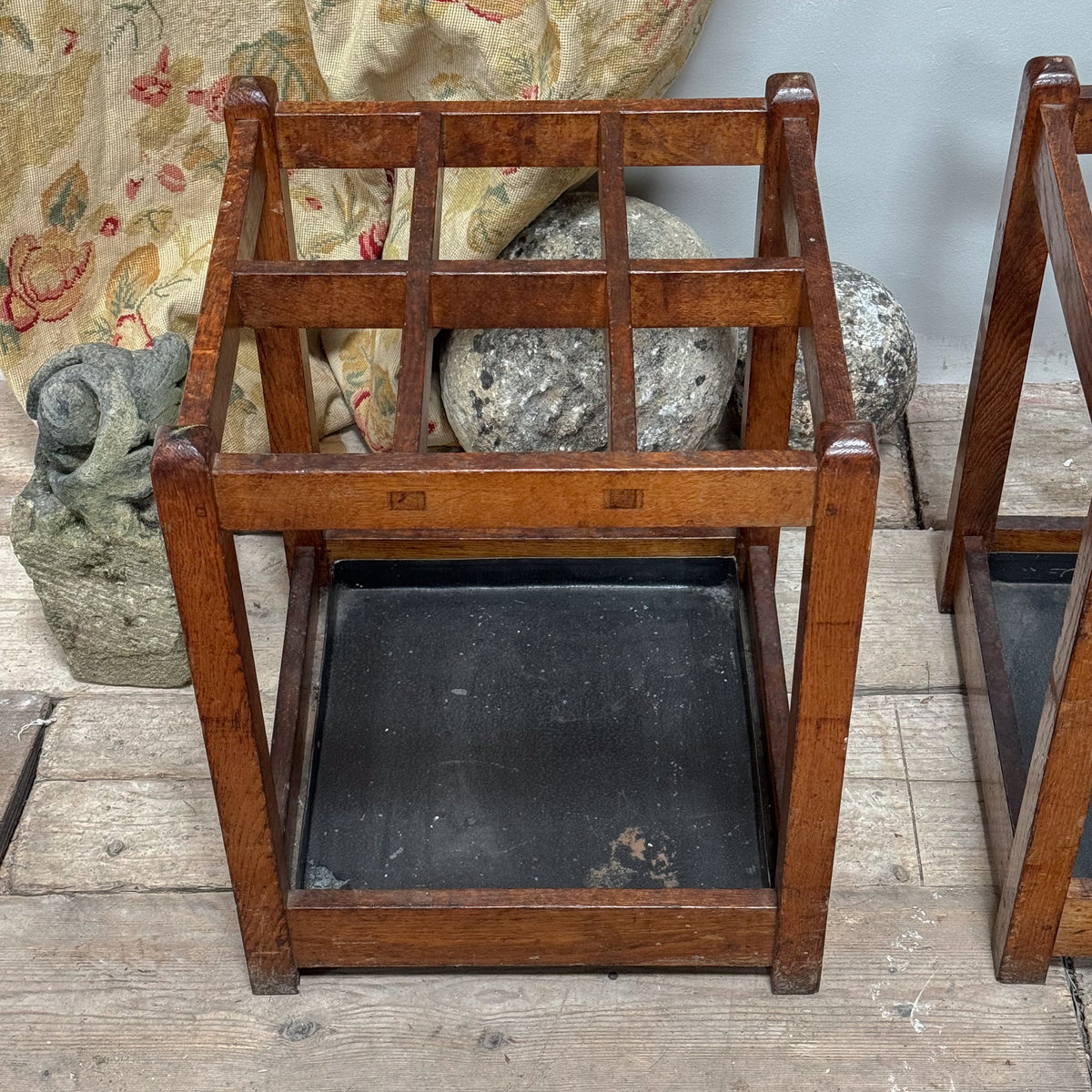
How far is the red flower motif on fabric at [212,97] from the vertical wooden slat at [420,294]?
35cm

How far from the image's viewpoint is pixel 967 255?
5.18 ft

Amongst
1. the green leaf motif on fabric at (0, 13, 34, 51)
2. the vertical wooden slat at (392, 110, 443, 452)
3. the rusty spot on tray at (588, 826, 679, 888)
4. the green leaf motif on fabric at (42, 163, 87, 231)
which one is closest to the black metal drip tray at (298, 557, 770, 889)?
the rusty spot on tray at (588, 826, 679, 888)

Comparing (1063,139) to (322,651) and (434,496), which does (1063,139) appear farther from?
(322,651)

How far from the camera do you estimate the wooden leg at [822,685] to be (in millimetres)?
854

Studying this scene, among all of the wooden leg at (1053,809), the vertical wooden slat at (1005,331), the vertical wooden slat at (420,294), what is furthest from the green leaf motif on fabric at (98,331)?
the wooden leg at (1053,809)

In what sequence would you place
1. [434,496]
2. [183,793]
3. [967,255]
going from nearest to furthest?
[434,496], [183,793], [967,255]

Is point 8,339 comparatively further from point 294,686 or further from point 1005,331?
point 1005,331

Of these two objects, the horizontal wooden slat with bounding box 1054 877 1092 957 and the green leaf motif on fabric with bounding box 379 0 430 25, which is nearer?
the horizontal wooden slat with bounding box 1054 877 1092 957

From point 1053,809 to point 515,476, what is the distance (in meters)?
0.46

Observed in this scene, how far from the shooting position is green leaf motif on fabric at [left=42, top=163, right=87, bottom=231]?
4.71ft

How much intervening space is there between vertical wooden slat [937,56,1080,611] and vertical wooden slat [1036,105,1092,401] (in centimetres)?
3

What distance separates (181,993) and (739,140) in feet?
2.56

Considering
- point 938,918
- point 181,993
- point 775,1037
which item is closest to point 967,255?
point 938,918

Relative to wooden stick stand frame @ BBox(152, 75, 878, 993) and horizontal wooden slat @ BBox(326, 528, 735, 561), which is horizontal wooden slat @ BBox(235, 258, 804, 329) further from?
horizontal wooden slat @ BBox(326, 528, 735, 561)
